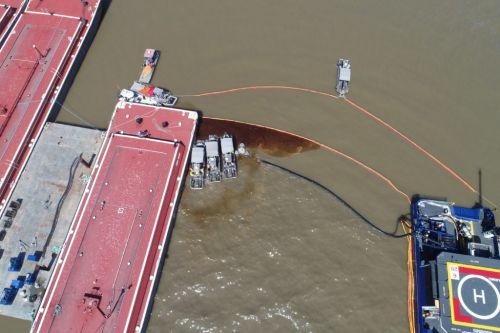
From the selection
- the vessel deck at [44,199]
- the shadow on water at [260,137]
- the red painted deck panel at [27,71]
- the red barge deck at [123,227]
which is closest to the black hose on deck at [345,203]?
the shadow on water at [260,137]

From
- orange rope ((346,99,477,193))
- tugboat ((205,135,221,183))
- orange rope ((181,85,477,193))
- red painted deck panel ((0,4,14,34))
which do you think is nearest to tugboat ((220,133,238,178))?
tugboat ((205,135,221,183))

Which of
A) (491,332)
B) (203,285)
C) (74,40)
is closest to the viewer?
(491,332)

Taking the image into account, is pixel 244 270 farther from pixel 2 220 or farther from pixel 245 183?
pixel 2 220

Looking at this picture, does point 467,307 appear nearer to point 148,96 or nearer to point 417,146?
point 417,146

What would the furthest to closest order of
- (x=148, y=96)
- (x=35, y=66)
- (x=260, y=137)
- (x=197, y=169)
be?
(x=35, y=66) < (x=148, y=96) < (x=260, y=137) < (x=197, y=169)

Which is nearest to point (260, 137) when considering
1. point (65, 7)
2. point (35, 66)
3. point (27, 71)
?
point (35, 66)

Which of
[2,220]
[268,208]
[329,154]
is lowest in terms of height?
[2,220]

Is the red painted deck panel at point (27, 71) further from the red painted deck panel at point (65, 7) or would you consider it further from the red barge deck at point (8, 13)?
the red painted deck panel at point (65, 7)

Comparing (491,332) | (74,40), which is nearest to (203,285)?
(491,332)
